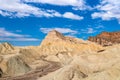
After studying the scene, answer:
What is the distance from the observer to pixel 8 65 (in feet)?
357

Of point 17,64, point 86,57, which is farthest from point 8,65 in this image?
point 86,57

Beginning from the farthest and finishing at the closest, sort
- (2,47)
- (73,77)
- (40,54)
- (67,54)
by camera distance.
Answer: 1. (40,54)
2. (2,47)
3. (67,54)
4. (73,77)

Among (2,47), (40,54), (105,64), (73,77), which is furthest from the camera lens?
(40,54)

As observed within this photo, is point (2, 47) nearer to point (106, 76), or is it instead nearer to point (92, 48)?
point (92, 48)

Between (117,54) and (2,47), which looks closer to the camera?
(117,54)

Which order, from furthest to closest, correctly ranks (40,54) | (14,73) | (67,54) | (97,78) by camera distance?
1. (40,54)
2. (67,54)
3. (14,73)
4. (97,78)

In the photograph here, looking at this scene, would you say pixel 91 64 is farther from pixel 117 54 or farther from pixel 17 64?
pixel 17 64

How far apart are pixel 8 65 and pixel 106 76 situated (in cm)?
6094

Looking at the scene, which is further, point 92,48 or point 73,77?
point 92,48

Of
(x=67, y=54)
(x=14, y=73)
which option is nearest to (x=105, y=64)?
(x=14, y=73)

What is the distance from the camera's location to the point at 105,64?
9306 centimetres

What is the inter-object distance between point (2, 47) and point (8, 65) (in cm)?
7753

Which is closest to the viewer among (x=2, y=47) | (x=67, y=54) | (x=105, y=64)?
(x=105, y=64)

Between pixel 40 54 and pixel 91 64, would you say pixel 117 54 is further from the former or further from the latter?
pixel 40 54
